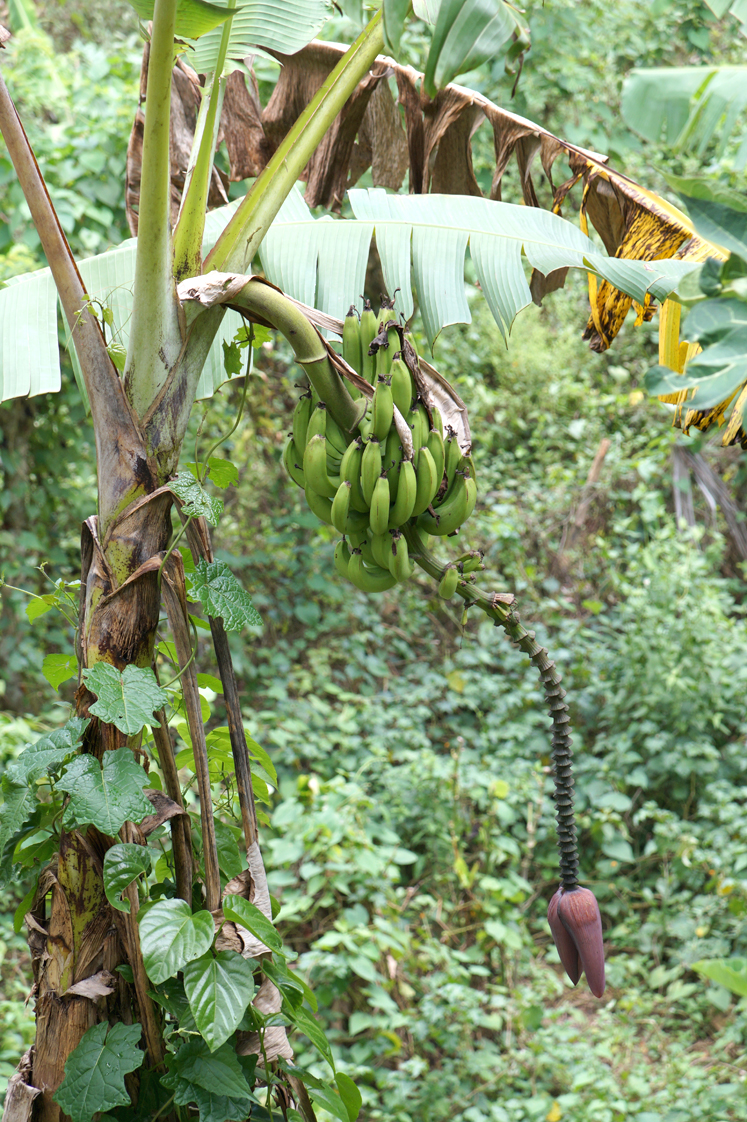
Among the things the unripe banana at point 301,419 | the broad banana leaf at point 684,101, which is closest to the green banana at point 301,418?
the unripe banana at point 301,419

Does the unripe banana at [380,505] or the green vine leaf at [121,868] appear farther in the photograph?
the unripe banana at [380,505]

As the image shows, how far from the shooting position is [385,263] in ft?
3.54

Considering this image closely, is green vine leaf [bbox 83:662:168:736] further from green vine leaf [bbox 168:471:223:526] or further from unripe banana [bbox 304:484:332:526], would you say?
unripe banana [bbox 304:484:332:526]

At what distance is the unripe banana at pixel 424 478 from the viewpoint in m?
0.91

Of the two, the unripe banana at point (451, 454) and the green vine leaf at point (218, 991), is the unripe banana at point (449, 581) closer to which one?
the unripe banana at point (451, 454)

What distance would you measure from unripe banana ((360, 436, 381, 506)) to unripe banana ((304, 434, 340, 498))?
0.18ft

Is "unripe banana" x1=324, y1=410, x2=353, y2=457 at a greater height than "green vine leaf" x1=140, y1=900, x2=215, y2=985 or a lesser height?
greater

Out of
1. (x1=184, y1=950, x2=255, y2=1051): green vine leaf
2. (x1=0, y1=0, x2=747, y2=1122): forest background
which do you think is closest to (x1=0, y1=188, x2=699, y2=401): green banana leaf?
(x1=184, y1=950, x2=255, y2=1051): green vine leaf

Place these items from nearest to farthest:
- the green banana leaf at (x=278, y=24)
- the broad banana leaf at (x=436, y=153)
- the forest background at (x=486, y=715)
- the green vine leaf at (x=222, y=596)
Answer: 1. the green vine leaf at (x=222, y=596)
2. the green banana leaf at (x=278, y=24)
3. the broad banana leaf at (x=436, y=153)
4. the forest background at (x=486, y=715)

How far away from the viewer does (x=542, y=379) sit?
170 inches

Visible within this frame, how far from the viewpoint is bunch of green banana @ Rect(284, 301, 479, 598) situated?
88 cm

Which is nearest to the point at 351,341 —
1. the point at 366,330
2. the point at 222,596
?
the point at 366,330

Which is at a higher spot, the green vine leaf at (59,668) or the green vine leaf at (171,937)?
the green vine leaf at (59,668)

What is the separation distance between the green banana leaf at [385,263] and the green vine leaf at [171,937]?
2.16ft
